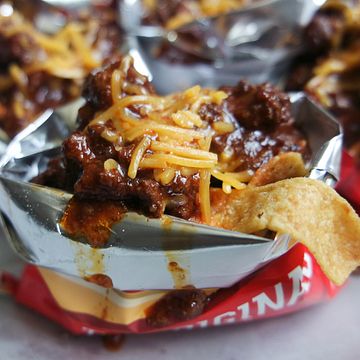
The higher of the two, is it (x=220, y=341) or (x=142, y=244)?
(x=142, y=244)

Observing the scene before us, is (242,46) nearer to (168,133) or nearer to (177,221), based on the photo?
(168,133)

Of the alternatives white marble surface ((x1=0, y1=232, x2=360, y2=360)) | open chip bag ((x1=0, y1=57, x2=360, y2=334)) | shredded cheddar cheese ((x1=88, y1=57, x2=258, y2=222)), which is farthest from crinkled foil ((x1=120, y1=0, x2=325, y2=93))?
white marble surface ((x1=0, y1=232, x2=360, y2=360))

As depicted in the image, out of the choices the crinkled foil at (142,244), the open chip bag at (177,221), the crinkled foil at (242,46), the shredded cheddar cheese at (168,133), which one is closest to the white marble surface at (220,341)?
the open chip bag at (177,221)

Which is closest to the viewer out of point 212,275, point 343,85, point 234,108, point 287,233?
point 287,233

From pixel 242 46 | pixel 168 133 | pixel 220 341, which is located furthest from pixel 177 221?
pixel 242 46

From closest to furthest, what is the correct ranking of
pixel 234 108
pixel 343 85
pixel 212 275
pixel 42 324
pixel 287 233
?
pixel 287 233 → pixel 212 275 → pixel 234 108 → pixel 42 324 → pixel 343 85

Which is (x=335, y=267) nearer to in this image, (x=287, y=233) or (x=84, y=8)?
(x=287, y=233)

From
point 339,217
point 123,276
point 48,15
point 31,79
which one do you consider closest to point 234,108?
point 339,217

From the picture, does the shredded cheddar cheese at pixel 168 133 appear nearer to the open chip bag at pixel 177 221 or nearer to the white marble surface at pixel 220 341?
the open chip bag at pixel 177 221
